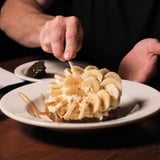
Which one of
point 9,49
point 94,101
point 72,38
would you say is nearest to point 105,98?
point 94,101

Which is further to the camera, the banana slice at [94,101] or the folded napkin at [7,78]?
the folded napkin at [7,78]

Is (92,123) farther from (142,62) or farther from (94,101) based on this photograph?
(142,62)

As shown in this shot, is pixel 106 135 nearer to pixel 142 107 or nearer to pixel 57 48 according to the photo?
pixel 142 107

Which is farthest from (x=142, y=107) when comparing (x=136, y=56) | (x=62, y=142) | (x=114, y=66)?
(x=114, y=66)

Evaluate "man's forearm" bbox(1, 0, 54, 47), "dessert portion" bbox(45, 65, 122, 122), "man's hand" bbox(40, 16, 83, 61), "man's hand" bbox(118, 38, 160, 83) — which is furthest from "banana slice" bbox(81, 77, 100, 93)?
"man's forearm" bbox(1, 0, 54, 47)

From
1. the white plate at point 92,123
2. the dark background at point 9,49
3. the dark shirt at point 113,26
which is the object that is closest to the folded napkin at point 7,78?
the white plate at point 92,123

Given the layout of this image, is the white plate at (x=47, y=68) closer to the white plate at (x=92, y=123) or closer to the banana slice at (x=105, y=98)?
the white plate at (x=92, y=123)

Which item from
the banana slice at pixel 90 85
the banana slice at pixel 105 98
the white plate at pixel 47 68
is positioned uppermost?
the banana slice at pixel 90 85
